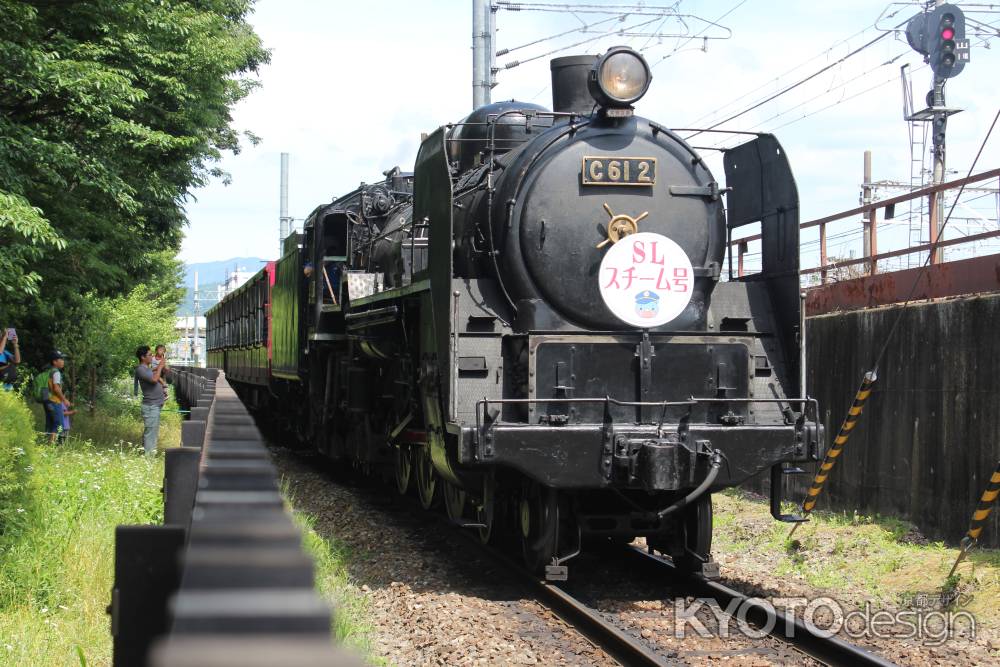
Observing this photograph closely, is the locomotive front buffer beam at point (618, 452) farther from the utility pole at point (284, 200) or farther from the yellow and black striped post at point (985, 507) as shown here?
the utility pole at point (284, 200)

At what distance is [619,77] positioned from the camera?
25.6ft

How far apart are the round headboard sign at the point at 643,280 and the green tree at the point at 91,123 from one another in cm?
498

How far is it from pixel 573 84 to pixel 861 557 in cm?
461

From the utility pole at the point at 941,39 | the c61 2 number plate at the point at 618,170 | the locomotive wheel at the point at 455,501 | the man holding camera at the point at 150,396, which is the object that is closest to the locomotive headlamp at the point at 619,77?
the c61 2 number plate at the point at 618,170

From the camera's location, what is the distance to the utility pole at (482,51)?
14.5m

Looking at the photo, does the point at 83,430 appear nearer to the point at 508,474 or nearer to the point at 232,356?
the point at 232,356

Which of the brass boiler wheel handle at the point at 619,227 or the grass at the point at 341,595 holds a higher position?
Result: the brass boiler wheel handle at the point at 619,227

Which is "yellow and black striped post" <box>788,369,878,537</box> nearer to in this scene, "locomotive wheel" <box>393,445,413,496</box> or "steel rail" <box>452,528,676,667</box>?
"steel rail" <box>452,528,676,667</box>

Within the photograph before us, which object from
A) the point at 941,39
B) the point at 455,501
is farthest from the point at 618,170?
the point at 941,39

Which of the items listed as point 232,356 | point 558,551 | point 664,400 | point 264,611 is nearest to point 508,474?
point 558,551

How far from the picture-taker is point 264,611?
1.26m

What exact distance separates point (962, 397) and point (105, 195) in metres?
9.41

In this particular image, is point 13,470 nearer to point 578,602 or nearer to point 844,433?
point 578,602

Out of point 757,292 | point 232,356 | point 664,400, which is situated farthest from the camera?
point 232,356
